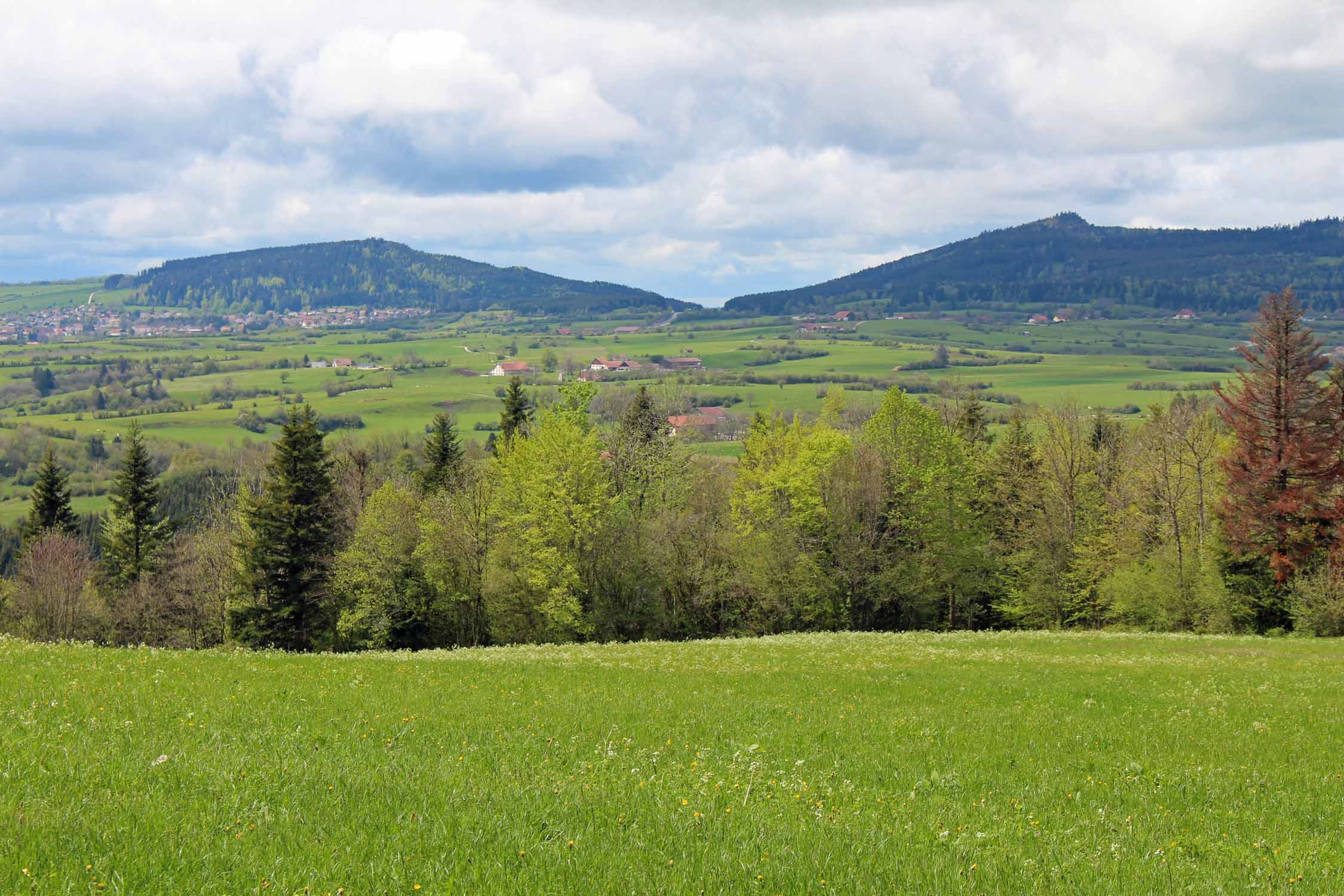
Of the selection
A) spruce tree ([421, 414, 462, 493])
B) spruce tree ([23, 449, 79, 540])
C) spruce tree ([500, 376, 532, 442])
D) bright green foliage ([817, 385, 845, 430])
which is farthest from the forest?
spruce tree ([500, 376, 532, 442])

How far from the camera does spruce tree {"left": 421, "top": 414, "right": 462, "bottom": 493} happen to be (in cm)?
7088

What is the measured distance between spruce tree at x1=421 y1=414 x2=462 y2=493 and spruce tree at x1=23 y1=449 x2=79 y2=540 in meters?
29.0

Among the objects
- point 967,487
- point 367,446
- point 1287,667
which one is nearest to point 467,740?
point 1287,667

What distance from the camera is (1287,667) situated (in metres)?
28.7

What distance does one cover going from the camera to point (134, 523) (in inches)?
2611

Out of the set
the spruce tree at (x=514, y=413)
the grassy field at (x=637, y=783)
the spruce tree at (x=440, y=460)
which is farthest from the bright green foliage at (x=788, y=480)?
the grassy field at (x=637, y=783)

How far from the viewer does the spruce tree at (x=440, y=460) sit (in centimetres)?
7088

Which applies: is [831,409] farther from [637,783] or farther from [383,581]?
[637,783]

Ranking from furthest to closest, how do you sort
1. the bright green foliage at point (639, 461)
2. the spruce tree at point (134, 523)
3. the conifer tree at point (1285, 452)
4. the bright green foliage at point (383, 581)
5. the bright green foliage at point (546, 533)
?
the bright green foliage at point (639, 461) → the spruce tree at point (134, 523) → the bright green foliage at point (383, 581) → the bright green foliage at point (546, 533) → the conifer tree at point (1285, 452)

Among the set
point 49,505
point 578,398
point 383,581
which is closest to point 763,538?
point 578,398

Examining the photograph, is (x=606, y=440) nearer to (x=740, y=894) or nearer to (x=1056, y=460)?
(x=1056, y=460)

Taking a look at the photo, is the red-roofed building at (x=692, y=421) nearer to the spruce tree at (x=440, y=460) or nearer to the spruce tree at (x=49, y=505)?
the spruce tree at (x=440, y=460)

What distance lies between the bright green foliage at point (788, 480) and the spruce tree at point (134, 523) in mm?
43836

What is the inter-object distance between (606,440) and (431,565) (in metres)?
17.8
